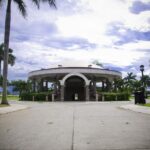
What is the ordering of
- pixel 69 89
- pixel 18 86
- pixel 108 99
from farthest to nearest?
1. pixel 18 86
2. pixel 69 89
3. pixel 108 99

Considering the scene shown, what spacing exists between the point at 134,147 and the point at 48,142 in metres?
2.24

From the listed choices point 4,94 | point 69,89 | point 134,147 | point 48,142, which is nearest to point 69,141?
point 48,142

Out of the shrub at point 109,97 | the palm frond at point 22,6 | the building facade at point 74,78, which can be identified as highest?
the palm frond at point 22,6

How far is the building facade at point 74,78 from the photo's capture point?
1887 inches

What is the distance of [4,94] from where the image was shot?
89.1 ft

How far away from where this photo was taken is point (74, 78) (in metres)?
51.5

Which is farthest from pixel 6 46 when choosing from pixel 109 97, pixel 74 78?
pixel 74 78

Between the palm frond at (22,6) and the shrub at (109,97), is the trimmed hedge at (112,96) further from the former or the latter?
the palm frond at (22,6)

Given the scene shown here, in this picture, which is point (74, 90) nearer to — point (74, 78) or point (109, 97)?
point (74, 78)

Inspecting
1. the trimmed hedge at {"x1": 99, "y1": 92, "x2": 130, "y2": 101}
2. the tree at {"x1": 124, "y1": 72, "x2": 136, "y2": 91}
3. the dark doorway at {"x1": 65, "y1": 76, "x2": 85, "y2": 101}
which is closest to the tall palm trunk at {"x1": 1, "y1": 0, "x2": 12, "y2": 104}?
the trimmed hedge at {"x1": 99, "y1": 92, "x2": 130, "y2": 101}

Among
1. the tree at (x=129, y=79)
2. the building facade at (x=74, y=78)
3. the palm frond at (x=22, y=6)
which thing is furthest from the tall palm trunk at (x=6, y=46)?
the tree at (x=129, y=79)

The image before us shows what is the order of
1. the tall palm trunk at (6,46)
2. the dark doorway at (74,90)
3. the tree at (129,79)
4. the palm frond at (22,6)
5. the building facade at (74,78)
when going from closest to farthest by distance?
the tall palm trunk at (6,46) → the palm frond at (22,6) → the building facade at (74,78) → the dark doorway at (74,90) → the tree at (129,79)

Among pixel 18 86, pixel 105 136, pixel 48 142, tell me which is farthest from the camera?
pixel 18 86

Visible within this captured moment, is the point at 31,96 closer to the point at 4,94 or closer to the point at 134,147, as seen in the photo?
the point at 4,94
